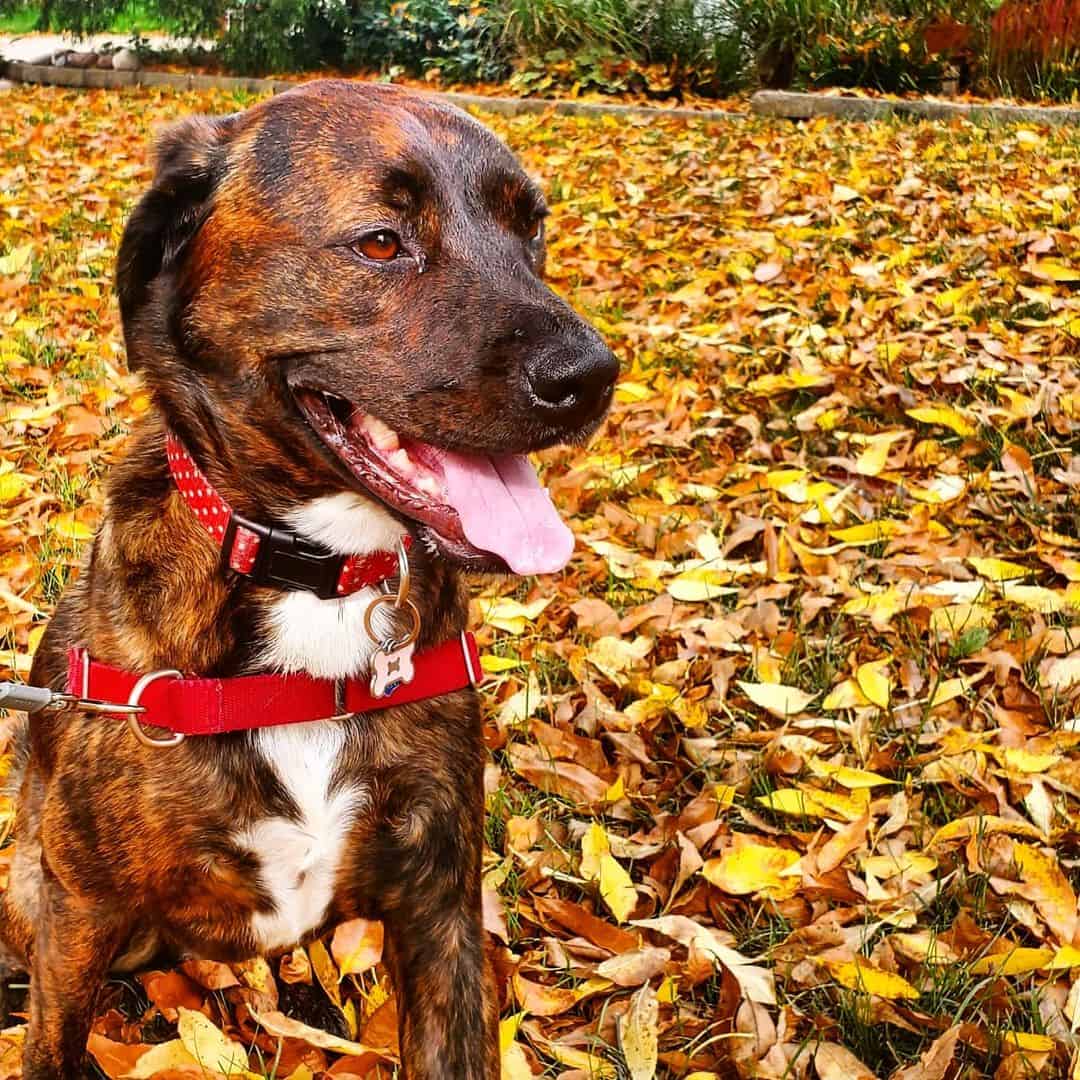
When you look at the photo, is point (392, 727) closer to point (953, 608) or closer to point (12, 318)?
point (953, 608)

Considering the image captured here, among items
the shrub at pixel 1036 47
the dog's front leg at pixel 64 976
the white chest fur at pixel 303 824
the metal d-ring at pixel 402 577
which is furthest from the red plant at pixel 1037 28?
the dog's front leg at pixel 64 976

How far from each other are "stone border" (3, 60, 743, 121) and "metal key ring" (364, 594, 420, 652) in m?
8.39

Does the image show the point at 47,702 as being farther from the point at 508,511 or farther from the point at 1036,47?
the point at 1036,47

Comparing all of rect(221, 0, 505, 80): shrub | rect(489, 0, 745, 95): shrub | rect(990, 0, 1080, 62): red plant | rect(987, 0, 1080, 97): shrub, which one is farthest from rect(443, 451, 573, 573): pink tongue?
rect(221, 0, 505, 80): shrub

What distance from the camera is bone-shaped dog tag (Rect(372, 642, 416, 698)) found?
2023mm

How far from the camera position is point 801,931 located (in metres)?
2.57

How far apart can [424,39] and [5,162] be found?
534 cm

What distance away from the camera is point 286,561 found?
2062mm

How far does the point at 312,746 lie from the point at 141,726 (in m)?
0.27

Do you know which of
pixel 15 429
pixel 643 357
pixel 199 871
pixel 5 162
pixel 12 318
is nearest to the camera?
pixel 199 871

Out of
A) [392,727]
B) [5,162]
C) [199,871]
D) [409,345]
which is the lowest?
[5,162]

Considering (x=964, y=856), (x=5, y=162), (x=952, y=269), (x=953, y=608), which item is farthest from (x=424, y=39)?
(x=964, y=856)

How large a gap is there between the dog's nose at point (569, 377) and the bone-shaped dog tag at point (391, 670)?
46 centimetres

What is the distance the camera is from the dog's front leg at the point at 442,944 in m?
2.11
